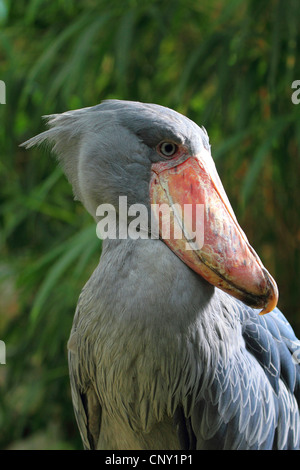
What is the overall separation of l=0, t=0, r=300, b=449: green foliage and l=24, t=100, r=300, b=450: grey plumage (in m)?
0.72

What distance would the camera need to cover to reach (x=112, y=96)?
2.42 meters

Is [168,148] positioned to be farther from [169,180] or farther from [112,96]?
[112,96]

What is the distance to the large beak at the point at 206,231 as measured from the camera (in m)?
0.96

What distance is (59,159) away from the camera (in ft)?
3.76

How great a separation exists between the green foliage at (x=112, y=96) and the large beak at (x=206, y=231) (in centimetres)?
74

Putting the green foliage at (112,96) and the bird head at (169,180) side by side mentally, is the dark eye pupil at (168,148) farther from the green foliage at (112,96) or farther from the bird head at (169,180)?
the green foliage at (112,96)

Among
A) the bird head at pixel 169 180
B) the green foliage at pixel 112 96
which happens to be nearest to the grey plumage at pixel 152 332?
the bird head at pixel 169 180

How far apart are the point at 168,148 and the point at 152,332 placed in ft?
1.00

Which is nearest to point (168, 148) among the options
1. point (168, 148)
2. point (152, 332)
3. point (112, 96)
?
point (168, 148)

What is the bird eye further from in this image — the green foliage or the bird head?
the green foliage

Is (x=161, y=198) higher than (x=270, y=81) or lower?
lower
